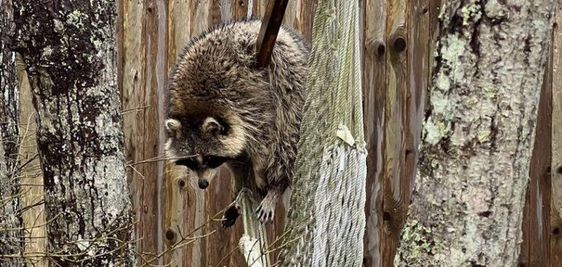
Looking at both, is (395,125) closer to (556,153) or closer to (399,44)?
(399,44)

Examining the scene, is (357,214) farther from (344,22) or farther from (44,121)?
(44,121)

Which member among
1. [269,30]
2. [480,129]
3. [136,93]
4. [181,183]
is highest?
[269,30]

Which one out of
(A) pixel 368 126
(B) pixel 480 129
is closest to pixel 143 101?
(A) pixel 368 126

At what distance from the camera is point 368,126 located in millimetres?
4383

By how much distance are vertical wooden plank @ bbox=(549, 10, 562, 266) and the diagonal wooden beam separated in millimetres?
1164

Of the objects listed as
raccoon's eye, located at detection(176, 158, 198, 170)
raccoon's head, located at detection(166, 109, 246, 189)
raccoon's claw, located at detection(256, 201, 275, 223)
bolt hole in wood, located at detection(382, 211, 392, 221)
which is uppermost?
raccoon's head, located at detection(166, 109, 246, 189)

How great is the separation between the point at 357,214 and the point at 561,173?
1235mm

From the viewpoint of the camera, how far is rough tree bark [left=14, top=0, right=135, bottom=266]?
2.99 meters

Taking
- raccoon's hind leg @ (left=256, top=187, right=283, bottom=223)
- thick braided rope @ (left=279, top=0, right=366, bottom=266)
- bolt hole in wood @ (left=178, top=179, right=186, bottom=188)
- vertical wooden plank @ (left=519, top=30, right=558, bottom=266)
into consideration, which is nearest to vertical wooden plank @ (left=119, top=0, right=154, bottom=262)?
bolt hole in wood @ (left=178, top=179, right=186, bottom=188)

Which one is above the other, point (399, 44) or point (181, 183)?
point (399, 44)

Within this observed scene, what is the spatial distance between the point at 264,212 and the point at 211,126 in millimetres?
409

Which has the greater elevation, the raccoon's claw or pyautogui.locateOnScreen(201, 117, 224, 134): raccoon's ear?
pyautogui.locateOnScreen(201, 117, 224, 134): raccoon's ear

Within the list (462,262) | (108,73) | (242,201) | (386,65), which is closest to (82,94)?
(108,73)

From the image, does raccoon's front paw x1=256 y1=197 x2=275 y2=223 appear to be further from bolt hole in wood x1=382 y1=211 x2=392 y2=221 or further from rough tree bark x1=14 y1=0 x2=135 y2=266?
rough tree bark x1=14 y1=0 x2=135 y2=266
